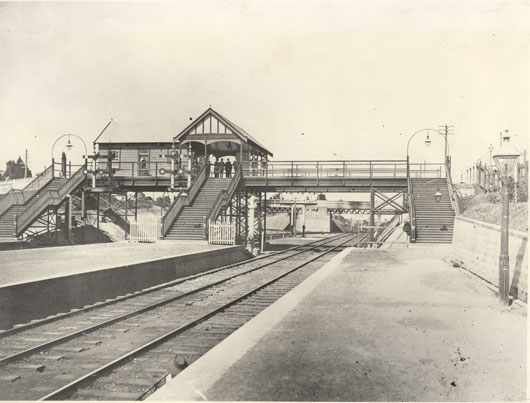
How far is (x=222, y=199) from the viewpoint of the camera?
26.3 meters

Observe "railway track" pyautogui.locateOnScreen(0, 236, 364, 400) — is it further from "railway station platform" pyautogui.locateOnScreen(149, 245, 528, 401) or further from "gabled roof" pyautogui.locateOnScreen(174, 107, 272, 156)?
"gabled roof" pyautogui.locateOnScreen(174, 107, 272, 156)

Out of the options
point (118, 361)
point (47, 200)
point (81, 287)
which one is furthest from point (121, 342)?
point (47, 200)

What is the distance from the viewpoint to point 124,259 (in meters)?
16.2

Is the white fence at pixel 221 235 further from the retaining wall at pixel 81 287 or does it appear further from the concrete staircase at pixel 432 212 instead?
the concrete staircase at pixel 432 212

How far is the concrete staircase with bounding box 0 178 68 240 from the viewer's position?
81.1 ft

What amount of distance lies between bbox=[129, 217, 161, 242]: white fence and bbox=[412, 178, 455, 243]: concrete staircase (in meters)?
12.5

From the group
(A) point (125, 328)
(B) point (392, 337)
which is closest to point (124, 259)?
(A) point (125, 328)

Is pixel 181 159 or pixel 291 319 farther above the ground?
pixel 181 159

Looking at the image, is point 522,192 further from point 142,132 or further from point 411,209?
point 142,132

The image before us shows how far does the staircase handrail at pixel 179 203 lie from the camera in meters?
25.1

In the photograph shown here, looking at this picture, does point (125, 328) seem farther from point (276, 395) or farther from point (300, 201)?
point (300, 201)

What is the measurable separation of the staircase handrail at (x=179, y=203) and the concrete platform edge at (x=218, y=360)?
16.1m

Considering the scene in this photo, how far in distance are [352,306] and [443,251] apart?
12.5 metres

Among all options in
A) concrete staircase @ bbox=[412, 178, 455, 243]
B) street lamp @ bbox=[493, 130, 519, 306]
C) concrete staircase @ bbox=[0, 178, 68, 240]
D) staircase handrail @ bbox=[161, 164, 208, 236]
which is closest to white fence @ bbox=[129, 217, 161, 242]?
staircase handrail @ bbox=[161, 164, 208, 236]
